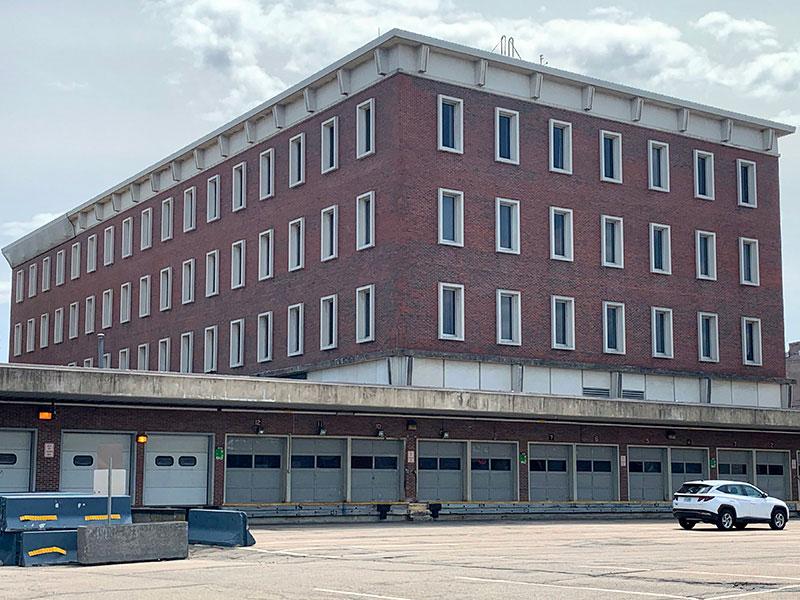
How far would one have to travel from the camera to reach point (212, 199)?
6488 cm

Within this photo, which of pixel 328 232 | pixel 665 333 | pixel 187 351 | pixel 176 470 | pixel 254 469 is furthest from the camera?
pixel 187 351

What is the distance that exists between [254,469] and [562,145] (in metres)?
23.1

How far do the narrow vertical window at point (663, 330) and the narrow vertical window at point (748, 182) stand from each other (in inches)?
333

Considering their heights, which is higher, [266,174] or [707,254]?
[266,174]

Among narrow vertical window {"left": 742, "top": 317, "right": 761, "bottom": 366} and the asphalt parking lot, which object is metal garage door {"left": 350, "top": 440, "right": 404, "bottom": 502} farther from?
narrow vertical window {"left": 742, "top": 317, "right": 761, "bottom": 366}

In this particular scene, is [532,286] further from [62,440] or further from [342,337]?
[62,440]

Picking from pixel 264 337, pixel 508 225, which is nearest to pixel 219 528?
pixel 508 225

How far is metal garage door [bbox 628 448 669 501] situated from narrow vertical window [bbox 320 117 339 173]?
18148 millimetres

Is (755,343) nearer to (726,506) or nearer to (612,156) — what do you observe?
(612,156)

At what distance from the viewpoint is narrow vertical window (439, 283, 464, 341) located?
168 feet

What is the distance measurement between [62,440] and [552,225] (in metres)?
25.4

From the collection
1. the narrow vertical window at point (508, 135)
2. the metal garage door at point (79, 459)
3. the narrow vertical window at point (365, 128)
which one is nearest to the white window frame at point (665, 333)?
the narrow vertical window at point (508, 135)

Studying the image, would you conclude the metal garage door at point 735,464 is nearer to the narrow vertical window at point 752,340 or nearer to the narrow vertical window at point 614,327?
the narrow vertical window at point 614,327

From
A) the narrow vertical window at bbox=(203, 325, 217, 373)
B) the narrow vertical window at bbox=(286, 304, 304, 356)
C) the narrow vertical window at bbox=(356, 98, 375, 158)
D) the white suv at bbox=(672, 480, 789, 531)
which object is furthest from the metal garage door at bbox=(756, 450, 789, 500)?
the narrow vertical window at bbox=(203, 325, 217, 373)
